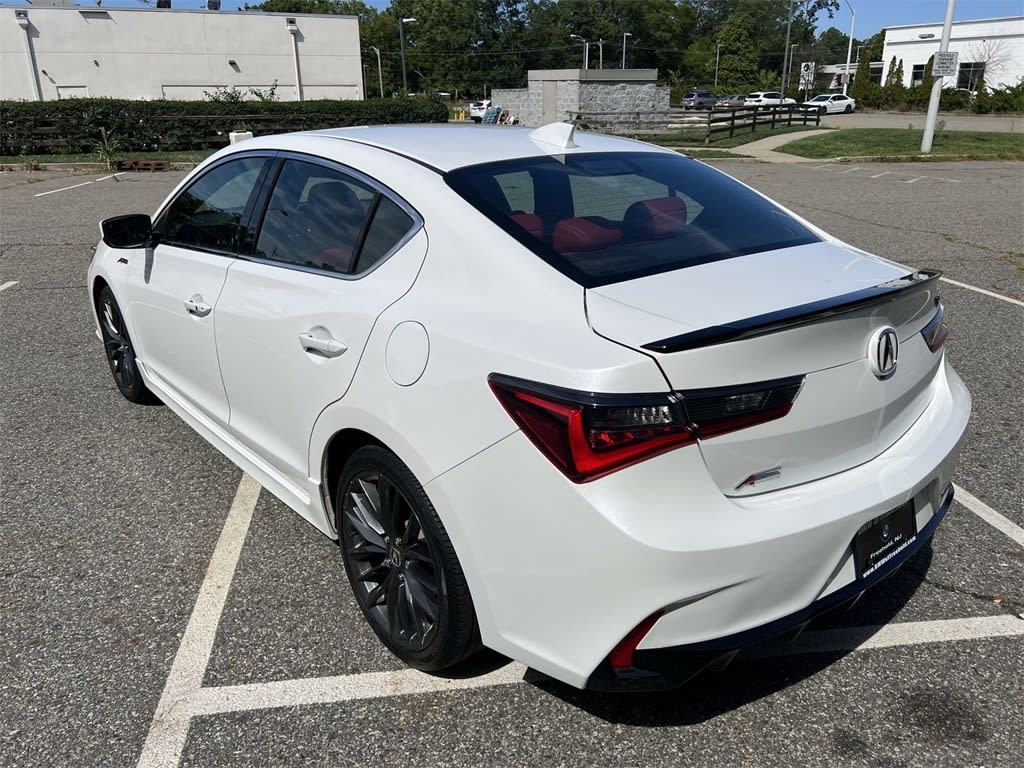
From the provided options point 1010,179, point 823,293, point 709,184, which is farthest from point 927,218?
point 823,293

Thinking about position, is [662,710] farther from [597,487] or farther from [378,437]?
[378,437]

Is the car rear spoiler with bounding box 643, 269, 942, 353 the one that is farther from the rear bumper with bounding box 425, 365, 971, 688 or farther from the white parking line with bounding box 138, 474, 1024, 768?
the white parking line with bounding box 138, 474, 1024, 768

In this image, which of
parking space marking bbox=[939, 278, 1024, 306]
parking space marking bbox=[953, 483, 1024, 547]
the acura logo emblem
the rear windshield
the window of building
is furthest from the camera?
the window of building

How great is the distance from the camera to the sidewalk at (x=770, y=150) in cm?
2255

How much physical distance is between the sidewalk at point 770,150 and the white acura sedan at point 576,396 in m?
21.2

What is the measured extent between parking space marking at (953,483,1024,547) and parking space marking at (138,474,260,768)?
3.01m

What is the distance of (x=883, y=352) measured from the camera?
85.7 inches

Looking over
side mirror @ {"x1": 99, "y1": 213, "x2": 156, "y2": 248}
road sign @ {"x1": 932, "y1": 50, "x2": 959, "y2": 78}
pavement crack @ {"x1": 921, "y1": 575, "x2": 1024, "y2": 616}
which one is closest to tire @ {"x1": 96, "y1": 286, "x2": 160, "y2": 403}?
side mirror @ {"x1": 99, "y1": 213, "x2": 156, "y2": 248}

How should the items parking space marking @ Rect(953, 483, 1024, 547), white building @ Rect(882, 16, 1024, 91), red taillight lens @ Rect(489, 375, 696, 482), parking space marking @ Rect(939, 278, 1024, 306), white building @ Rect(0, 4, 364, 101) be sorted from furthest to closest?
white building @ Rect(882, 16, 1024, 91), white building @ Rect(0, 4, 364, 101), parking space marking @ Rect(939, 278, 1024, 306), parking space marking @ Rect(953, 483, 1024, 547), red taillight lens @ Rect(489, 375, 696, 482)

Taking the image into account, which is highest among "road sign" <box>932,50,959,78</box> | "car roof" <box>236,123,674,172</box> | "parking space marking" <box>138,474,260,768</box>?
"road sign" <box>932,50,959,78</box>

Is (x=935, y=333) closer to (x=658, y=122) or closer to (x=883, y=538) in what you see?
(x=883, y=538)

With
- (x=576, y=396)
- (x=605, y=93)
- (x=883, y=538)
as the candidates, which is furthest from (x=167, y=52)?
(x=883, y=538)

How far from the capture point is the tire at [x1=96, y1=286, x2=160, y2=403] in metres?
4.61

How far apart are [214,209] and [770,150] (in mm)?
24667
